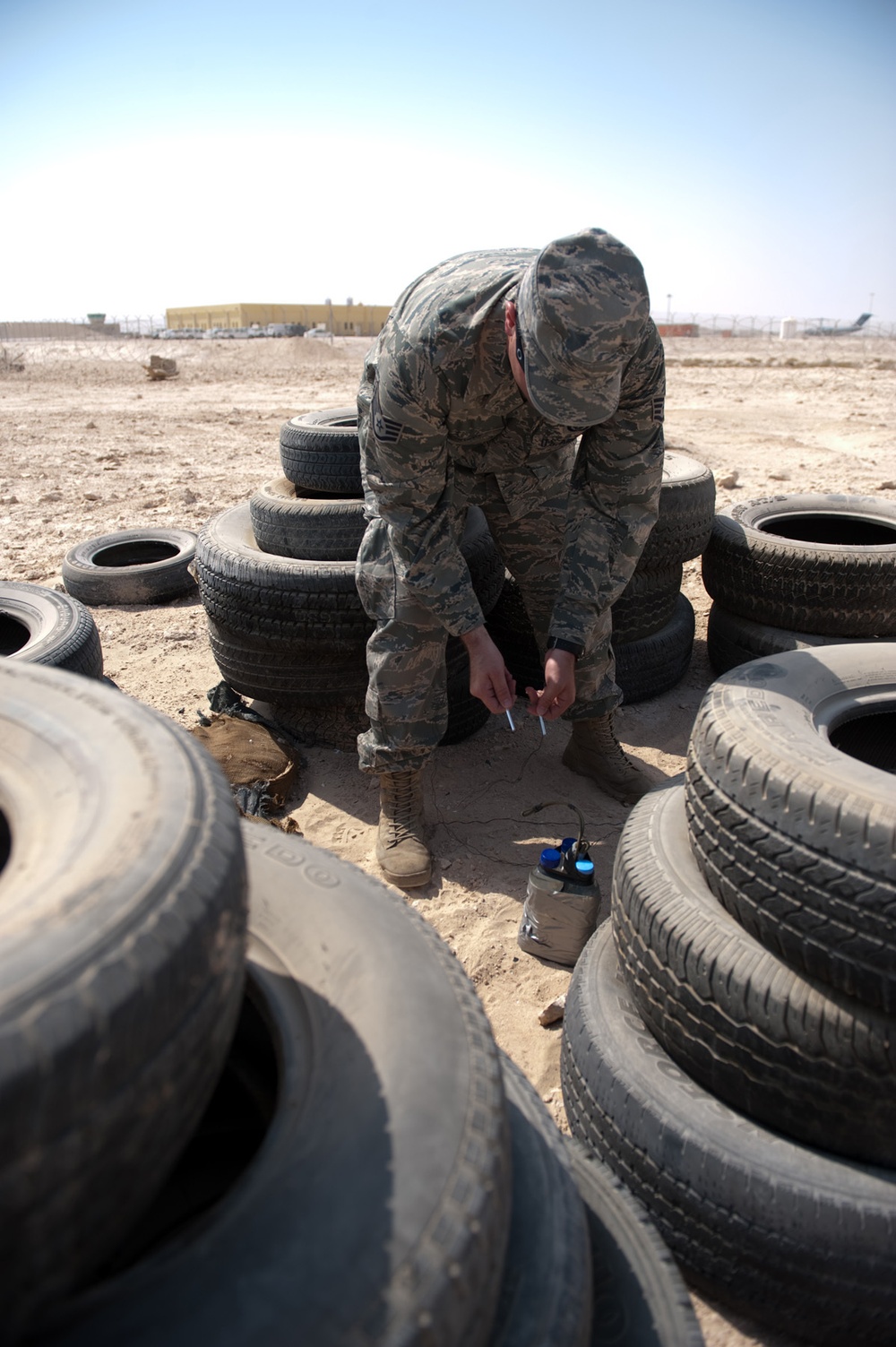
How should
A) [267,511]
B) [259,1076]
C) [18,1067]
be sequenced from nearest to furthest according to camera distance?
[18,1067] → [259,1076] → [267,511]

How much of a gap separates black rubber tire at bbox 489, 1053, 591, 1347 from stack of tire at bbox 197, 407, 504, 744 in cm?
217

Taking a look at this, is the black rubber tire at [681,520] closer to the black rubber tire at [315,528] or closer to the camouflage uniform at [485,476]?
the camouflage uniform at [485,476]

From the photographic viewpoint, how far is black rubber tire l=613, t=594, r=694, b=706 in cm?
389

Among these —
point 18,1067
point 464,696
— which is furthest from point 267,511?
point 18,1067

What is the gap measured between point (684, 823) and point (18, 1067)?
162cm

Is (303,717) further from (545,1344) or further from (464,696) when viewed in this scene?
(545,1344)

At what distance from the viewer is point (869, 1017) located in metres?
1.54

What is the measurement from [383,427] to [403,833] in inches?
54.1

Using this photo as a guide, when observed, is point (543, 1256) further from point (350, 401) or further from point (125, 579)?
point (350, 401)

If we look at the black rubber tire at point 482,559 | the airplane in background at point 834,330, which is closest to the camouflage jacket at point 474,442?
the black rubber tire at point 482,559

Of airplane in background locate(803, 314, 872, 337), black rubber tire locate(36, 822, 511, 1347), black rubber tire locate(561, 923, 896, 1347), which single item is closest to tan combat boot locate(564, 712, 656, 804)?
black rubber tire locate(561, 923, 896, 1347)

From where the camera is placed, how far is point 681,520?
3.64 m

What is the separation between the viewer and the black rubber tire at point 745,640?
3.66 metres

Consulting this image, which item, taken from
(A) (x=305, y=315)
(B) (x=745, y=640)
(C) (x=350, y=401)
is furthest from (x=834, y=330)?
(B) (x=745, y=640)
